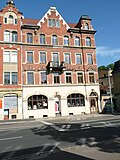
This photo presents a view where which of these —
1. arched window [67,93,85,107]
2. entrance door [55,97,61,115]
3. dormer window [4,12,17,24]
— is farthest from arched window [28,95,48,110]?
dormer window [4,12,17,24]

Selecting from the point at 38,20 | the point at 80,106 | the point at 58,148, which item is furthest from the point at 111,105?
the point at 58,148

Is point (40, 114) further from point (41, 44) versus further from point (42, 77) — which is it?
point (41, 44)

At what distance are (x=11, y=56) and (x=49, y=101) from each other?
31.9 feet

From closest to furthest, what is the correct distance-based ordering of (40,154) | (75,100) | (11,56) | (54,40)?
(40,154), (11,56), (75,100), (54,40)

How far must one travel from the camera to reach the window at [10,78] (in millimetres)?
29922

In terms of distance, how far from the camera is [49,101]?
31.2m

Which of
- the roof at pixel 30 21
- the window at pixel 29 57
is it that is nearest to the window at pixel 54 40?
the roof at pixel 30 21

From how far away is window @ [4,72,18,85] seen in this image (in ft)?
98.2

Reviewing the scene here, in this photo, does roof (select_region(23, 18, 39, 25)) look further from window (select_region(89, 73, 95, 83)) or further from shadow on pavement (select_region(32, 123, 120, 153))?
shadow on pavement (select_region(32, 123, 120, 153))

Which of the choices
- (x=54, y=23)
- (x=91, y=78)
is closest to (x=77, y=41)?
(x=54, y=23)

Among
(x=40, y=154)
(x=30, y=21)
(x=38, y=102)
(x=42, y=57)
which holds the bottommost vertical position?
(x=40, y=154)

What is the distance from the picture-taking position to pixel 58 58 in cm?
3319

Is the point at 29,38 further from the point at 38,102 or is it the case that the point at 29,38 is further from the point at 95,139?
the point at 95,139

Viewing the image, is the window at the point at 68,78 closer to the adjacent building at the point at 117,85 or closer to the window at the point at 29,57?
the window at the point at 29,57
